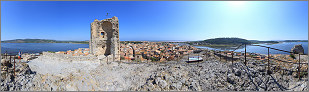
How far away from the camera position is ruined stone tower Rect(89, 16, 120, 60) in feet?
38.4

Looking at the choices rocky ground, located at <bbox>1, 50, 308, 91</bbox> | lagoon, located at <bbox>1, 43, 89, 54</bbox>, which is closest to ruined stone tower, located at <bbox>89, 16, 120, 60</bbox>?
lagoon, located at <bbox>1, 43, 89, 54</bbox>

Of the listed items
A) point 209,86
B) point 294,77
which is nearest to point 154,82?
point 209,86

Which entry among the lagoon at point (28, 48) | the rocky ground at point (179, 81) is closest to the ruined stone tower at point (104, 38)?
the lagoon at point (28, 48)

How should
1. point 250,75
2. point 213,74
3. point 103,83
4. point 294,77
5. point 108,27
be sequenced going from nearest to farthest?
point 294,77 < point 250,75 < point 213,74 < point 103,83 < point 108,27

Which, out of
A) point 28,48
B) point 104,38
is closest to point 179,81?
point 104,38

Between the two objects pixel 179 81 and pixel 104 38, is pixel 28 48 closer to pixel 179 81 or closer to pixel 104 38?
pixel 104 38

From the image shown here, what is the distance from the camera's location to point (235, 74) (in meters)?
4.97

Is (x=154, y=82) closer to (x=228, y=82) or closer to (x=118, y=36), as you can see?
(x=228, y=82)

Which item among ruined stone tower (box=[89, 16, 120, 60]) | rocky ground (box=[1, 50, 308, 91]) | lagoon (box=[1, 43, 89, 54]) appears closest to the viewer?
rocky ground (box=[1, 50, 308, 91])

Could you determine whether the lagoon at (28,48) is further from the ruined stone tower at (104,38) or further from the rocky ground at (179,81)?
the ruined stone tower at (104,38)

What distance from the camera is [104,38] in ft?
43.4

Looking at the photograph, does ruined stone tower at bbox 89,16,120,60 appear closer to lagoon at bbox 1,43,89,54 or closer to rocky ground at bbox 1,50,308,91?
lagoon at bbox 1,43,89,54

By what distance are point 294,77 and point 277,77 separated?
47 centimetres

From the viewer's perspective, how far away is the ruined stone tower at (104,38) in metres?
11.7
